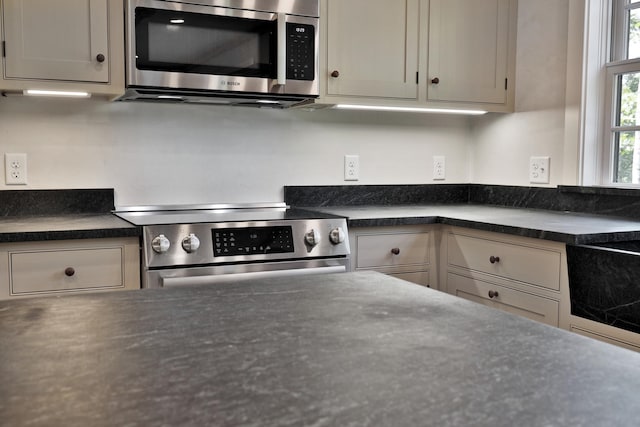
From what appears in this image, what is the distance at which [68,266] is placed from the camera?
2.14m

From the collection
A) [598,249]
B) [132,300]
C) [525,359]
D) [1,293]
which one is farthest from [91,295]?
[598,249]

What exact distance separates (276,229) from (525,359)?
5.54 feet

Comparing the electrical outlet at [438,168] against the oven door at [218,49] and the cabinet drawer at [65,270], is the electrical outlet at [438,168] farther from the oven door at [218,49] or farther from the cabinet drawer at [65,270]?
the cabinet drawer at [65,270]

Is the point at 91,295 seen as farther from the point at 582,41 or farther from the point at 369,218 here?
the point at 582,41

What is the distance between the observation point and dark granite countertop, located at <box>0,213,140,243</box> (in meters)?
2.07

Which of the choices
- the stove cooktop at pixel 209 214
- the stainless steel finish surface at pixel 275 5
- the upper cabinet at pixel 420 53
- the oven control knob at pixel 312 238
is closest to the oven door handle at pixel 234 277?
the oven control knob at pixel 312 238

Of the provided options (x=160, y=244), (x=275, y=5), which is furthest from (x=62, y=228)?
(x=275, y=5)

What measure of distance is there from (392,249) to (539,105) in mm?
1067

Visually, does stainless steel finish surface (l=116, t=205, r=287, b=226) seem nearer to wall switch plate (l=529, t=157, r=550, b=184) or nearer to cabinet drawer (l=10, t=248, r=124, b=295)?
cabinet drawer (l=10, t=248, r=124, b=295)

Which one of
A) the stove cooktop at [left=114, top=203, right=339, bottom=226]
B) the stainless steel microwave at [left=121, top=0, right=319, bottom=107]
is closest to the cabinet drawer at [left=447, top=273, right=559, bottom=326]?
the stove cooktop at [left=114, top=203, right=339, bottom=226]

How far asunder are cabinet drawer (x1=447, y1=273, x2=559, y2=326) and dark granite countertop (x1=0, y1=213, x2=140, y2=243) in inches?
51.3

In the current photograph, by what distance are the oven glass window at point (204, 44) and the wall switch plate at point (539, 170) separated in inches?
52.9

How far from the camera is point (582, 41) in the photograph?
2.77m

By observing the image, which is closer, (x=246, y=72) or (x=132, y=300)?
(x=132, y=300)
